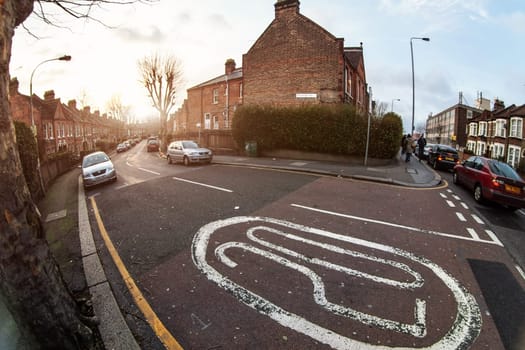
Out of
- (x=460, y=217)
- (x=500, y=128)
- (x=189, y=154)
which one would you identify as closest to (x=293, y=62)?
(x=189, y=154)

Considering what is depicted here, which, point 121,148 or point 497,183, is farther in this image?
point 121,148

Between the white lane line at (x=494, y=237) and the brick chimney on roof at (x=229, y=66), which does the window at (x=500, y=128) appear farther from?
the white lane line at (x=494, y=237)

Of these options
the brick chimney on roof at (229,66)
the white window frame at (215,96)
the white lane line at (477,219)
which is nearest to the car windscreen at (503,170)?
the white lane line at (477,219)

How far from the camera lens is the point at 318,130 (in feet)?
61.6

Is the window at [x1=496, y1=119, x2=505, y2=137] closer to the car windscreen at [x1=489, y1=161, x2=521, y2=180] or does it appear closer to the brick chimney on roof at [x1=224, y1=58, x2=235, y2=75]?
the car windscreen at [x1=489, y1=161, x2=521, y2=180]

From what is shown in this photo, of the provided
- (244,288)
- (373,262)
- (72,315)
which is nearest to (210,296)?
(244,288)

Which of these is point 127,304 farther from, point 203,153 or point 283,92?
point 283,92

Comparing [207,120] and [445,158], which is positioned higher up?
[207,120]

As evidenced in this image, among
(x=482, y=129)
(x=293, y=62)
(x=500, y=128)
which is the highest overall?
(x=293, y=62)

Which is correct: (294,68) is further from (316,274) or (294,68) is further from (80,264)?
(80,264)

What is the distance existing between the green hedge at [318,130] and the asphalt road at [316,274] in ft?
31.7

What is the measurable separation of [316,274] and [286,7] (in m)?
24.7

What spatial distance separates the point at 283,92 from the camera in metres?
24.1

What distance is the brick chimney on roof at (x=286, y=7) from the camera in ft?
74.5
